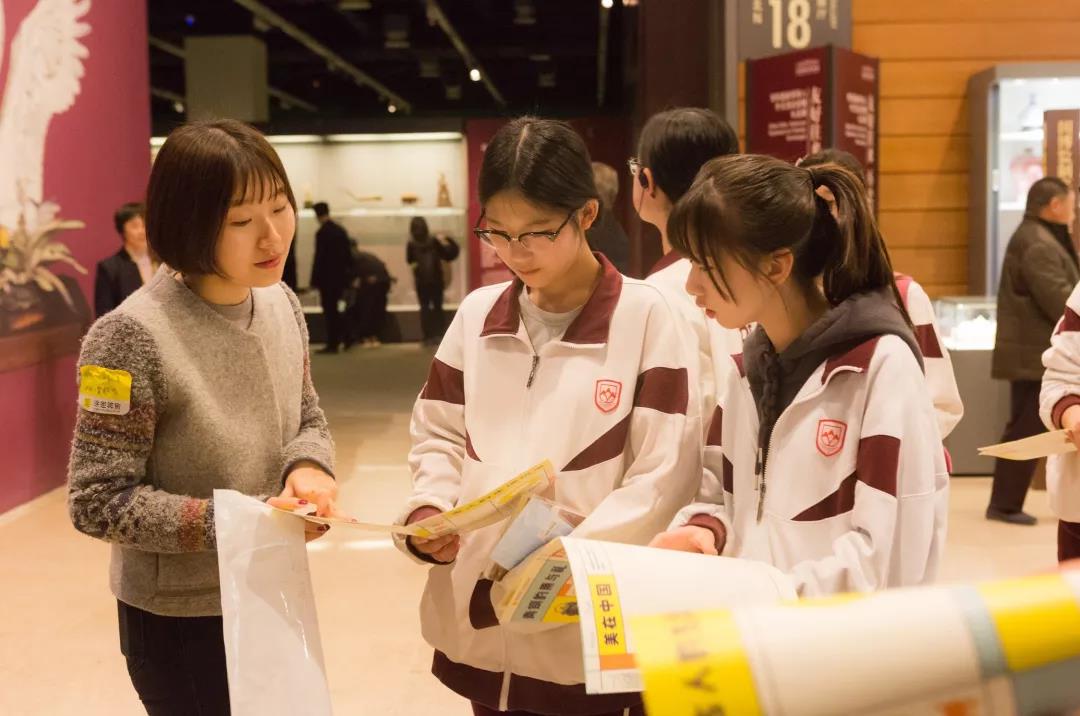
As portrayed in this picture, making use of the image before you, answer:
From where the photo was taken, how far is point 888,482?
131 centimetres

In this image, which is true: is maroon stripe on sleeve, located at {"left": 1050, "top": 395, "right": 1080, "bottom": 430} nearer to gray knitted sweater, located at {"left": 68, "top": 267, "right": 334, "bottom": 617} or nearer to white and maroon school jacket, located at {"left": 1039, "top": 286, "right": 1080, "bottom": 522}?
white and maroon school jacket, located at {"left": 1039, "top": 286, "right": 1080, "bottom": 522}

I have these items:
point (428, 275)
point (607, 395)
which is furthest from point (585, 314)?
point (428, 275)

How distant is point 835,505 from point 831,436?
8cm

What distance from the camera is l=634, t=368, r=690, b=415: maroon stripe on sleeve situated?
5.42ft

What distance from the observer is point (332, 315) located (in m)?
14.4

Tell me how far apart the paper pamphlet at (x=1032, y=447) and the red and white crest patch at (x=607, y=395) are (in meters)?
0.62

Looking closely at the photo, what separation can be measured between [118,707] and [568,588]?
257cm

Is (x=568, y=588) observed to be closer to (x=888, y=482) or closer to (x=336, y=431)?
(x=888, y=482)

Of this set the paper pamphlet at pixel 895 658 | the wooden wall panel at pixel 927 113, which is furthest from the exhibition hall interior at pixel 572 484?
the wooden wall panel at pixel 927 113

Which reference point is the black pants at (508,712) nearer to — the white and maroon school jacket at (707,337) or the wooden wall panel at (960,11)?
the white and maroon school jacket at (707,337)

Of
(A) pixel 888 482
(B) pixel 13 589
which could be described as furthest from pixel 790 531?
(B) pixel 13 589

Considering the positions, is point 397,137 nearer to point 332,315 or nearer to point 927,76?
point 332,315

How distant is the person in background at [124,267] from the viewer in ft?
21.2

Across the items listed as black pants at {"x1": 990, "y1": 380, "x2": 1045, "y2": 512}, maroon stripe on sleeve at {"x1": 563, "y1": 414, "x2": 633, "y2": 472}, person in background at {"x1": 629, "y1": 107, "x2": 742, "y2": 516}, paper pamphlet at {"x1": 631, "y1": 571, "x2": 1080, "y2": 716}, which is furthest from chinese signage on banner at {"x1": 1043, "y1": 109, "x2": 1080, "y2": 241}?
paper pamphlet at {"x1": 631, "y1": 571, "x2": 1080, "y2": 716}
